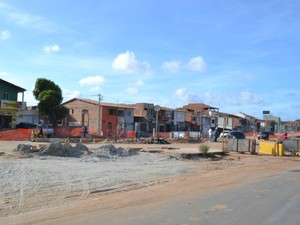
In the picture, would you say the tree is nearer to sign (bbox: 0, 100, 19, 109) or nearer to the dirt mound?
sign (bbox: 0, 100, 19, 109)

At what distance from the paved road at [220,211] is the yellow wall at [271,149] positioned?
21071 millimetres

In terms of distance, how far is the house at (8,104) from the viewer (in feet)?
204

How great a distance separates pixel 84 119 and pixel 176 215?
7673cm

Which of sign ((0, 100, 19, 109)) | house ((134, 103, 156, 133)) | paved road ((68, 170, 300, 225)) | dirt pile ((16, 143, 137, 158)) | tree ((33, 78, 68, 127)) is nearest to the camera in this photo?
paved road ((68, 170, 300, 225))

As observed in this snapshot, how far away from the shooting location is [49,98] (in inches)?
2672

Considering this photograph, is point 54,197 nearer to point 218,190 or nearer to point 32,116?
point 218,190

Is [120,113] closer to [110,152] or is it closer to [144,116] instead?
[144,116]

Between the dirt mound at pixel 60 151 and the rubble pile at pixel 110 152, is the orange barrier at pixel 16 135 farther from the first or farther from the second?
the dirt mound at pixel 60 151

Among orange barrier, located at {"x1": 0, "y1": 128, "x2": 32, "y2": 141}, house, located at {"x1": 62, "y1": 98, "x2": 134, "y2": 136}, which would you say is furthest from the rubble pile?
house, located at {"x1": 62, "y1": 98, "x2": 134, "y2": 136}

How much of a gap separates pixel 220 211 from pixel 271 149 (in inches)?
1006

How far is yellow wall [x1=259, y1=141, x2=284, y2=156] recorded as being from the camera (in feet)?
111

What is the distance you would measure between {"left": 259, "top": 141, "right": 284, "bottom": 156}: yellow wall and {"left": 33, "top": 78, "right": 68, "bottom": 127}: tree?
138 feet

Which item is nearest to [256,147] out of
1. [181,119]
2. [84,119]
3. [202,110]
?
[84,119]

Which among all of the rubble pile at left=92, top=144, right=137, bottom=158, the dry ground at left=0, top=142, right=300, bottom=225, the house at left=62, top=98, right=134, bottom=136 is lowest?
the dry ground at left=0, top=142, right=300, bottom=225
